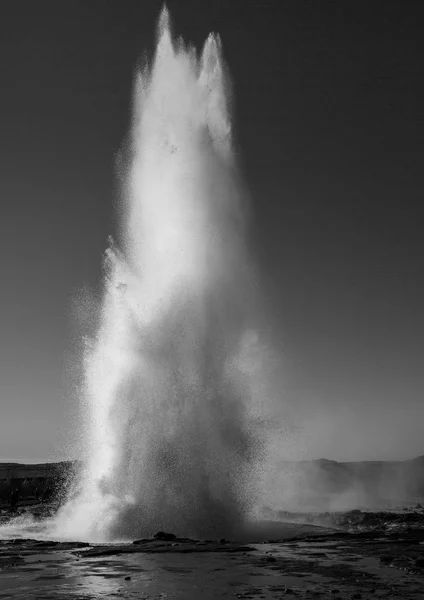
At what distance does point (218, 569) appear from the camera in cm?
1744

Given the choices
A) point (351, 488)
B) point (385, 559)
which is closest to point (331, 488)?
point (351, 488)

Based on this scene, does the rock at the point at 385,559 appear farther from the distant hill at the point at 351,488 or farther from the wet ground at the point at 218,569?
the distant hill at the point at 351,488

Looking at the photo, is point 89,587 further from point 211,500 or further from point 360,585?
point 211,500

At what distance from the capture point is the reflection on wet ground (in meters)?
14.1

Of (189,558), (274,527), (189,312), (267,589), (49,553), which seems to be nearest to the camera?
(267,589)

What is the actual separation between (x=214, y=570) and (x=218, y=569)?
213 millimetres

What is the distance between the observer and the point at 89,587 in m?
14.7

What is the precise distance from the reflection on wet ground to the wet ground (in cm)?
3

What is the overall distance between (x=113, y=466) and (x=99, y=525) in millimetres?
3635

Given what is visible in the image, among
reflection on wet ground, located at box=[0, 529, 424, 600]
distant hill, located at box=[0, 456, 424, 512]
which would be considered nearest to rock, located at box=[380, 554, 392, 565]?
reflection on wet ground, located at box=[0, 529, 424, 600]

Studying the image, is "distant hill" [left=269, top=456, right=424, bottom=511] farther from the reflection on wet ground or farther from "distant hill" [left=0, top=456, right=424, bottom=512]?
the reflection on wet ground

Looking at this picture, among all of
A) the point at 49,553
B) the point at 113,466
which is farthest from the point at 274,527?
the point at 49,553

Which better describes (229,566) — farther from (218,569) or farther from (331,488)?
(331,488)

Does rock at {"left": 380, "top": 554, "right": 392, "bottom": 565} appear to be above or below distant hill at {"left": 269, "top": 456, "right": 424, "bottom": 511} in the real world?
below
